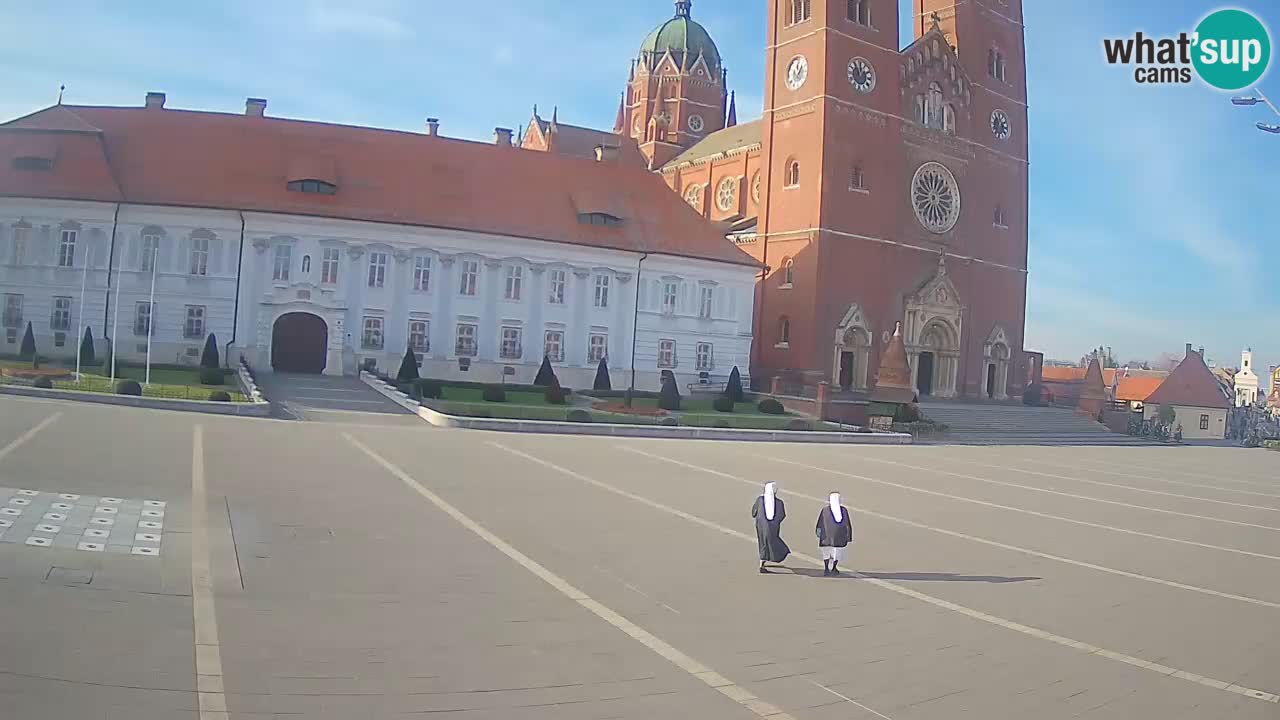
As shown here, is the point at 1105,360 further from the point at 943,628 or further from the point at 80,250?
the point at 943,628

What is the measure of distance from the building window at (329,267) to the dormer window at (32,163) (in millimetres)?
11532

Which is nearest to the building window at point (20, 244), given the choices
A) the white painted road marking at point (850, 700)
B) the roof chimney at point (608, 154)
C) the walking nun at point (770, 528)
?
the roof chimney at point (608, 154)

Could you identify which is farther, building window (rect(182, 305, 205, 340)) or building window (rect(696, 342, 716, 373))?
building window (rect(696, 342, 716, 373))

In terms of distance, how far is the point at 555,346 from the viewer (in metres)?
44.6

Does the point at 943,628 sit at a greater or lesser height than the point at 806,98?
lesser

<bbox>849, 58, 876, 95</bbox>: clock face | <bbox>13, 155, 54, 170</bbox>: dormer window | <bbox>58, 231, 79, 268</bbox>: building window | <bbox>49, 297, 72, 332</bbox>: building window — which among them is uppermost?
<bbox>849, 58, 876, 95</bbox>: clock face

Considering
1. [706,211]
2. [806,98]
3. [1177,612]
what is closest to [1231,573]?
[1177,612]

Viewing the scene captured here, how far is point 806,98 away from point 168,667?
160 ft

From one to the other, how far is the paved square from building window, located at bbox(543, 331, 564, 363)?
32.1 m

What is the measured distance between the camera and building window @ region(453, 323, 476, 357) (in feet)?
140

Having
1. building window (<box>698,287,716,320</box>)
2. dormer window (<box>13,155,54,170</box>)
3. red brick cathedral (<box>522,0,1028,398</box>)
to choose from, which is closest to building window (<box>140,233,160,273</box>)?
dormer window (<box>13,155,54,170</box>)

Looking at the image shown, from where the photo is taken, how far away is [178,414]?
24.2 m

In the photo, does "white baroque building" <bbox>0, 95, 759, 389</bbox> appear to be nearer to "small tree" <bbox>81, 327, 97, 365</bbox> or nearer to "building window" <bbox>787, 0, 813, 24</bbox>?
"small tree" <bbox>81, 327, 97, 365</bbox>

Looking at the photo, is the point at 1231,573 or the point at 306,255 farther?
the point at 306,255
